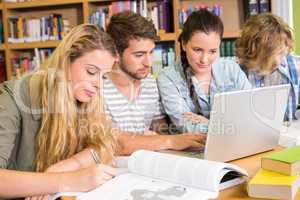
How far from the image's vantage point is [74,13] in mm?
3531

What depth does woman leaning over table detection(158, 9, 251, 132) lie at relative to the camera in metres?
1.71

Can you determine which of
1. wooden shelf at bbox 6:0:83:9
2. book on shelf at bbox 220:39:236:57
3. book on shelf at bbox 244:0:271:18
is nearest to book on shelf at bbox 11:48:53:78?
wooden shelf at bbox 6:0:83:9

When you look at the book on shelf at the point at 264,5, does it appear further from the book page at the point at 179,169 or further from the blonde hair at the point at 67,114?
the book page at the point at 179,169

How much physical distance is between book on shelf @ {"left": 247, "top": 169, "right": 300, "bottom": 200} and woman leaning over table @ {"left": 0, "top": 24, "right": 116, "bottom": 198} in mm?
469

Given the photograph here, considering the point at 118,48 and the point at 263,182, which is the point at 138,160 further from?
the point at 118,48

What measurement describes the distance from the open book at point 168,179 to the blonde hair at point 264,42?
1.01 metres

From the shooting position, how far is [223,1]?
131 inches

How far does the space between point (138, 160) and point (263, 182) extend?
32cm

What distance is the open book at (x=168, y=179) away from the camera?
36.1 inches

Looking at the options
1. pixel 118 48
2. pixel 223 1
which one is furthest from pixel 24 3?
pixel 118 48

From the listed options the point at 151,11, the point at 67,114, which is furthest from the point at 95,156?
the point at 151,11

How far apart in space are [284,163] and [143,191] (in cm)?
34

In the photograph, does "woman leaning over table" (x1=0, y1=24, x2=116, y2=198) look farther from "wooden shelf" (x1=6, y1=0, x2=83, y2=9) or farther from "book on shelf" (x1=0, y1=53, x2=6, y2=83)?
"book on shelf" (x1=0, y1=53, x2=6, y2=83)

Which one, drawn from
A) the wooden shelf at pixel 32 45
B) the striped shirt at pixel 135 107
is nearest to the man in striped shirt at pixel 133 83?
the striped shirt at pixel 135 107
